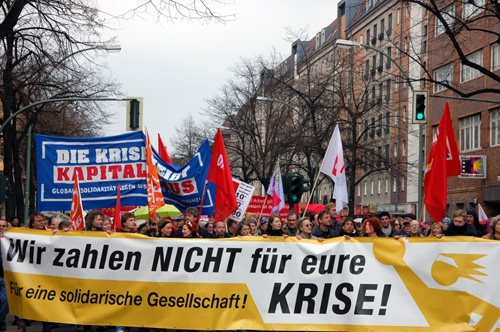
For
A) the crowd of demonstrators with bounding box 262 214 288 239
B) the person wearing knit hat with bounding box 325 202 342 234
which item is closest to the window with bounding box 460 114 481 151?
the person wearing knit hat with bounding box 325 202 342 234

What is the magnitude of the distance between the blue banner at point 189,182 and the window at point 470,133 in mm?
28935

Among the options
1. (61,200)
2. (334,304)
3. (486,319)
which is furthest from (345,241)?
(61,200)

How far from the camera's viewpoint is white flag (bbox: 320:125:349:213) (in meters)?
14.5

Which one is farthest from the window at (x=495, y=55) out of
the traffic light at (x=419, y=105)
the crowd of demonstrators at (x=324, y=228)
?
the crowd of demonstrators at (x=324, y=228)

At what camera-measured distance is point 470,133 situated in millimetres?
42219

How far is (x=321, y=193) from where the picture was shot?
276ft

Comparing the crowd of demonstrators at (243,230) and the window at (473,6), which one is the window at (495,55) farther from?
the crowd of demonstrators at (243,230)

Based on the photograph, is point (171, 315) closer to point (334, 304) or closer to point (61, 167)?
point (334, 304)

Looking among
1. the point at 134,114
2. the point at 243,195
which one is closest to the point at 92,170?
the point at 243,195

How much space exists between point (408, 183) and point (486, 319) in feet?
158

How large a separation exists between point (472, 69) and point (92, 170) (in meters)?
31.5

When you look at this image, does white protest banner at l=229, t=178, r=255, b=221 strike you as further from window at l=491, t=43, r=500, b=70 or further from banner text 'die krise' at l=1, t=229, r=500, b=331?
window at l=491, t=43, r=500, b=70

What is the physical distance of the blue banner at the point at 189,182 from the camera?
14.5 metres

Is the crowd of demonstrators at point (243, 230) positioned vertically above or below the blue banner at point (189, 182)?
below
